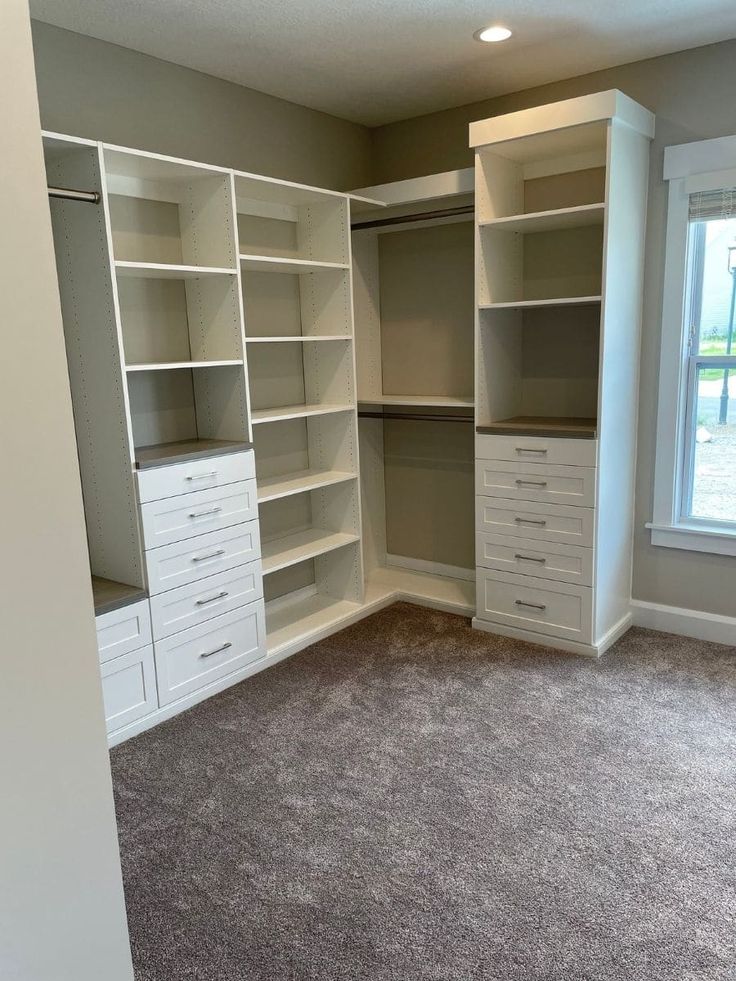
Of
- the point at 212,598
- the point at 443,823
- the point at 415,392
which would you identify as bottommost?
the point at 443,823

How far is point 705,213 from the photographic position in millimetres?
3236

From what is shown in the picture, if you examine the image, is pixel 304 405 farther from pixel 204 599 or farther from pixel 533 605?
pixel 533 605

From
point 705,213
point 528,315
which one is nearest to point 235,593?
point 528,315

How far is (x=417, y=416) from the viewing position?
3.99 meters

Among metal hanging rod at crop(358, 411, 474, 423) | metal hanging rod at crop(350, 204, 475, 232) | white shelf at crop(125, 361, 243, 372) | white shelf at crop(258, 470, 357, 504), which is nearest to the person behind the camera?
white shelf at crop(125, 361, 243, 372)

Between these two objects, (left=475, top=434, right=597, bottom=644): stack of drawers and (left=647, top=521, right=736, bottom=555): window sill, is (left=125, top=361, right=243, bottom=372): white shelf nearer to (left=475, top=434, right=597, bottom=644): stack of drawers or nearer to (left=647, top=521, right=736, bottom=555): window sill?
(left=475, top=434, right=597, bottom=644): stack of drawers

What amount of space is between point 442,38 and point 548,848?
2.98 meters

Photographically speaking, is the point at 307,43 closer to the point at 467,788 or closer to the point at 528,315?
the point at 528,315

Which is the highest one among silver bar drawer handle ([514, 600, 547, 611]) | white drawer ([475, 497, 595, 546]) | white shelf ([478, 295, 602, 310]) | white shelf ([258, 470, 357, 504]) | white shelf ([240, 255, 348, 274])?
white shelf ([240, 255, 348, 274])

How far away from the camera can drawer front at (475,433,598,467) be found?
3.20 m

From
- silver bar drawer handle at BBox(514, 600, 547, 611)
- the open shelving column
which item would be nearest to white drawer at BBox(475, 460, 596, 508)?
silver bar drawer handle at BBox(514, 600, 547, 611)

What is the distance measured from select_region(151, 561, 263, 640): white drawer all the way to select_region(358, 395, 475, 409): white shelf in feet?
3.97

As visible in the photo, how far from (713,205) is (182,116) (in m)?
2.36

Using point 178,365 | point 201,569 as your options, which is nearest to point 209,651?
point 201,569
